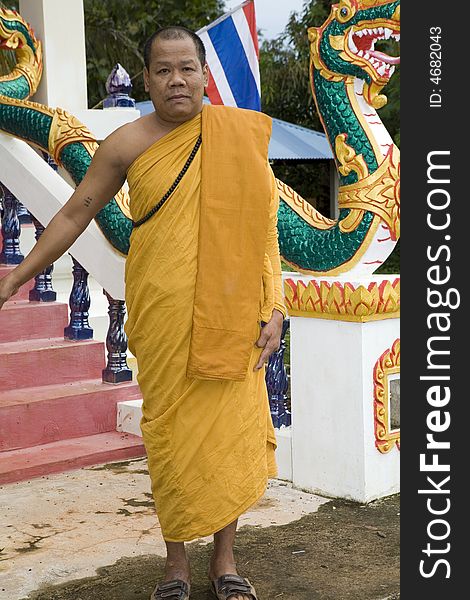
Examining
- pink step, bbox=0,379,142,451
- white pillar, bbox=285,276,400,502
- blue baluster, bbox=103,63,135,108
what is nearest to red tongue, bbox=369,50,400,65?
white pillar, bbox=285,276,400,502

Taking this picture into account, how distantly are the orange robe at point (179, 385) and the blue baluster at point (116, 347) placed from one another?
6.69 feet

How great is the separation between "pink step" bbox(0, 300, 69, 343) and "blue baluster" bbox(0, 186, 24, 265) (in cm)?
37

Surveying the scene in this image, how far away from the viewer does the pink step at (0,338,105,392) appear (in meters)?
4.91

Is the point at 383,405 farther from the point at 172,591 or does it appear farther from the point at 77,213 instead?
the point at 77,213

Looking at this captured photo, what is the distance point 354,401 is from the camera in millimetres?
4000

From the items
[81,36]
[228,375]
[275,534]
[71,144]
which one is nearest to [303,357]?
[275,534]

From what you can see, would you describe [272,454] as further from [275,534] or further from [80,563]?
[80,563]

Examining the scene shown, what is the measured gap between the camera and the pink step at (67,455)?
435 cm

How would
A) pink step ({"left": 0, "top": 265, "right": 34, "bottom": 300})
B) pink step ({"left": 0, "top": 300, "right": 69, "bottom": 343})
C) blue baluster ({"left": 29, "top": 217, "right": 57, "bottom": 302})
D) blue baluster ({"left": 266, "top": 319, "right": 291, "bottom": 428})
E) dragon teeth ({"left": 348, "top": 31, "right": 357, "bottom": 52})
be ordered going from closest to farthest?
dragon teeth ({"left": 348, "top": 31, "right": 357, "bottom": 52}), blue baluster ({"left": 266, "top": 319, "right": 291, "bottom": 428}), pink step ({"left": 0, "top": 300, "right": 69, "bottom": 343}), blue baluster ({"left": 29, "top": 217, "right": 57, "bottom": 302}), pink step ({"left": 0, "top": 265, "right": 34, "bottom": 300})

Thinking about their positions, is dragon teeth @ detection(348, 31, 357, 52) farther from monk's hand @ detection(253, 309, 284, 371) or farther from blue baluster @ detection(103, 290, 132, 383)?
blue baluster @ detection(103, 290, 132, 383)

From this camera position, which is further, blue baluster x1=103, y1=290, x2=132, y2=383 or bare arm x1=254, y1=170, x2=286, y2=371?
blue baluster x1=103, y1=290, x2=132, y2=383

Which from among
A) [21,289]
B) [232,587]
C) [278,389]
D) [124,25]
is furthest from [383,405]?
[124,25]

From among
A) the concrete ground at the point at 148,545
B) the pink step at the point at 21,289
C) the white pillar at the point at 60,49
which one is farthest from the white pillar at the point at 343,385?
the white pillar at the point at 60,49

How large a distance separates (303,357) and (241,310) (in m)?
1.31
